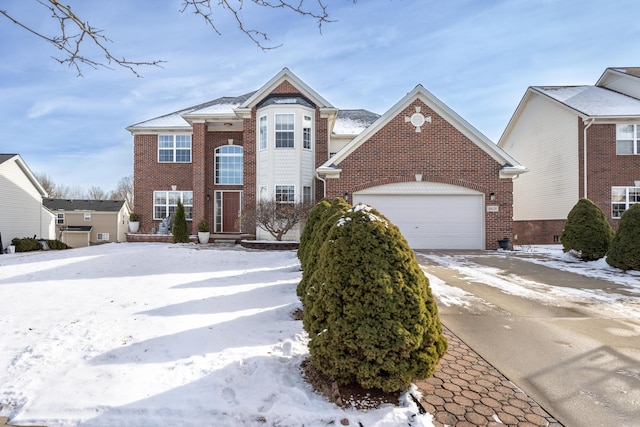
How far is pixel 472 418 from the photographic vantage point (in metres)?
2.38

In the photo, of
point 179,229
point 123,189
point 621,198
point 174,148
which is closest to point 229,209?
point 179,229

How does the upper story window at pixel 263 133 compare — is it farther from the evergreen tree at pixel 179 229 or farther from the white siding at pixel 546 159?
the white siding at pixel 546 159

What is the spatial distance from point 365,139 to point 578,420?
1203 cm

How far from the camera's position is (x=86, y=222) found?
28.2m

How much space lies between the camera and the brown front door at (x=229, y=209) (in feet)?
58.4

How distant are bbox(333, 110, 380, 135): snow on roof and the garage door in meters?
6.42

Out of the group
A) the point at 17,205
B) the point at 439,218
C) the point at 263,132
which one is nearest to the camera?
the point at 439,218

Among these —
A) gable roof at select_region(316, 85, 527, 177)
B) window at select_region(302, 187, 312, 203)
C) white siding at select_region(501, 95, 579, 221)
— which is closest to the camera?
gable roof at select_region(316, 85, 527, 177)

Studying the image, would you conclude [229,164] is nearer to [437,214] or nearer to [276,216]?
[276,216]

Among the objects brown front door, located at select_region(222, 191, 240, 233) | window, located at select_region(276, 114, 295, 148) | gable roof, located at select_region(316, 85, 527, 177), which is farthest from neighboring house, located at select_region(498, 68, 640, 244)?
brown front door, located at select_region(222, 191, 240, 233)

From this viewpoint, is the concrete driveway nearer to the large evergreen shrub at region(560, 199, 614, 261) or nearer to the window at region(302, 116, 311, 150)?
the large evergreen shrub at region(560, 199, 614, 261)

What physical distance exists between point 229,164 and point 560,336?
1638 cm

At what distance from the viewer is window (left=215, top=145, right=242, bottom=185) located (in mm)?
17688

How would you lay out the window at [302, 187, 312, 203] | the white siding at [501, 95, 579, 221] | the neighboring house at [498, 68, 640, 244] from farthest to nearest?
the white siding at [501, 95, 579, 221]
the neighboring house at [498, 68, 640, 244]
the window at [302, 187, 312, 203]
